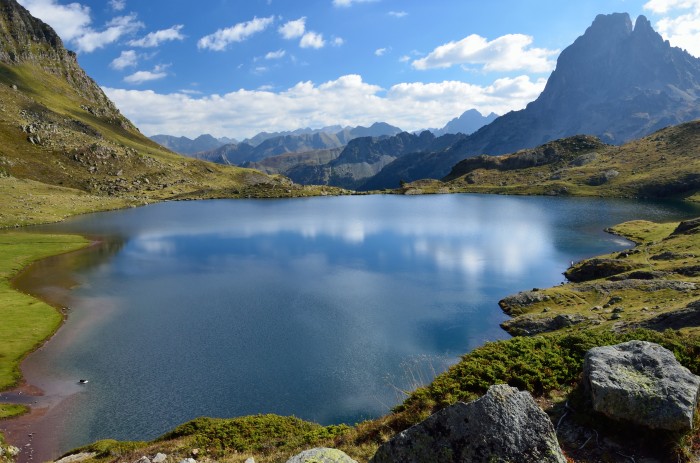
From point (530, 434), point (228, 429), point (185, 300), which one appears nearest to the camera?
point (530, 434)

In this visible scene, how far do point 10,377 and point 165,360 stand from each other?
15.1 m

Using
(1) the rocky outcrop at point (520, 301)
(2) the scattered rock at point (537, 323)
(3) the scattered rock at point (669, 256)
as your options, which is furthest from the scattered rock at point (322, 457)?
(3) the scattered rock at point (669, 256)

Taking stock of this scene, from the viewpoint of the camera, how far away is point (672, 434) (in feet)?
45.0

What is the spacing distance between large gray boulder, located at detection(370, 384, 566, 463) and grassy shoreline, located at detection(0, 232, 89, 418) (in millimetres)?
43019

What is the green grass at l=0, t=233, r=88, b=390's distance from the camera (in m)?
48.3

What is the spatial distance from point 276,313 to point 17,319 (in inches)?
1406

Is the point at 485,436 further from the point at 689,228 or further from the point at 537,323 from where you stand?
the point at 689,228

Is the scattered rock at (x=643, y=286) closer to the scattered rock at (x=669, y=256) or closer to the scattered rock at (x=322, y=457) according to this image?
the scattered rock at (x=669, y=256)

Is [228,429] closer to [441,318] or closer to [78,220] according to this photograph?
[441,318]

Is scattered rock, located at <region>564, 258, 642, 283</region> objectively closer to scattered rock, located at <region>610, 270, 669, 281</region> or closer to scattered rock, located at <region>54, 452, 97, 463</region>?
scattered rock, located at <region>610, 270, 669, 281</region>

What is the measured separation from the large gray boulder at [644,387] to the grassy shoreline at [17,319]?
154ft

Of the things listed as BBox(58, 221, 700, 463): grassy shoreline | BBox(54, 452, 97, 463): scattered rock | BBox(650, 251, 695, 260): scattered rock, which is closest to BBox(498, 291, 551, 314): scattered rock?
BBox(650, 251, 695, 260): scattered rock

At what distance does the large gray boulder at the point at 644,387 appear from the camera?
542 inches

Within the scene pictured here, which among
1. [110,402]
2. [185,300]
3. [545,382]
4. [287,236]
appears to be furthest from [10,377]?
[287,236]
